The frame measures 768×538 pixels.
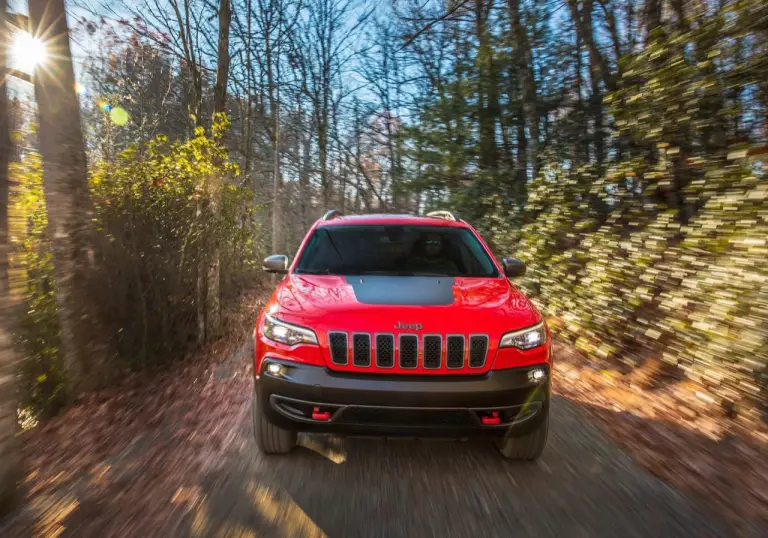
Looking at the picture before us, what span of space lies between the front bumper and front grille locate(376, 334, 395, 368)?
0.28 feet

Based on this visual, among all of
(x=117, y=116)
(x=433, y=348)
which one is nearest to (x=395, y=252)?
(x=433, y=348)

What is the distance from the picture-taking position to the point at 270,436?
338cm

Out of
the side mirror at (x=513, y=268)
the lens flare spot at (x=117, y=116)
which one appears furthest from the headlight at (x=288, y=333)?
the lens flare spot at (x=117, y=116)

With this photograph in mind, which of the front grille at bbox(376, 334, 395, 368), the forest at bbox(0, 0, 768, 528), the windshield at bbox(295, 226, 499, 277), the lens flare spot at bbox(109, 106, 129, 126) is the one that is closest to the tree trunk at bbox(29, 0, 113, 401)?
the forest at bbox(0, 0, 768, 528)

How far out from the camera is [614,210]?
6141mm

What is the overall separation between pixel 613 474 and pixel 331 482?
1.94 m

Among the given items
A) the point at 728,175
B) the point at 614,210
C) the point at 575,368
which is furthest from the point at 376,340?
the point at 614,210

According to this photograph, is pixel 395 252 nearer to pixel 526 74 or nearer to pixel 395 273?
pixel 395 273

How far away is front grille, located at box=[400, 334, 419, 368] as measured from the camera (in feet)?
10.0

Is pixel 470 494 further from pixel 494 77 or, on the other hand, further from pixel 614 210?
pixel 494 77

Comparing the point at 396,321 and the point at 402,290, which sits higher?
the point at 402,290

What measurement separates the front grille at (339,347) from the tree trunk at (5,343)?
1.84 metres

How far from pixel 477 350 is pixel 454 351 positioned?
0.15 metres

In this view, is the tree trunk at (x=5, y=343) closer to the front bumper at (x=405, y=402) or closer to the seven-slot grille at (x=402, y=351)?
the front bumper at (x=405, y=402)
